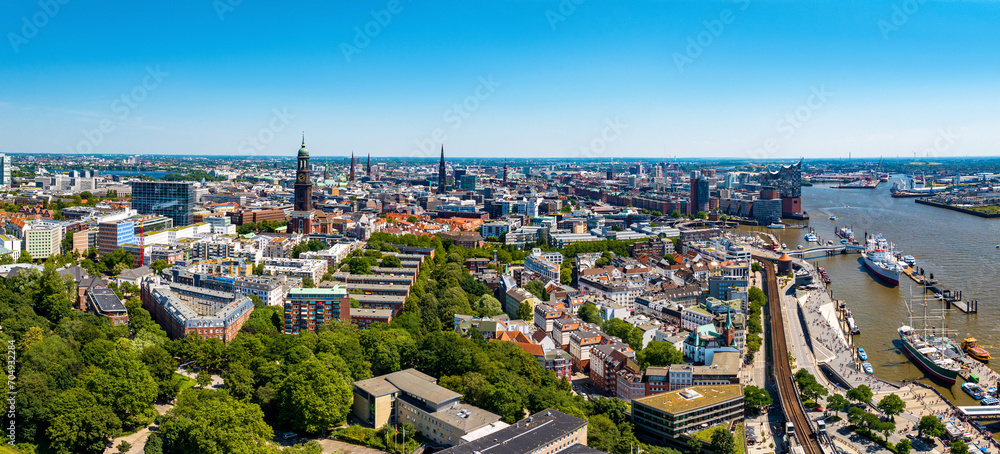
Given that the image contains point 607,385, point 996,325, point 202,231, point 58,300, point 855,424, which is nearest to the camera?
point 855,424

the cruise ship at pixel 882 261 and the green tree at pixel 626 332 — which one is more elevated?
the cruise ship at pixel 882 261

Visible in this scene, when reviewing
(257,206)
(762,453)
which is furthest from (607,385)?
(257,206)

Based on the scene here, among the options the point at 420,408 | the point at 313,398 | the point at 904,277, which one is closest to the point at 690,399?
the point at 420,408

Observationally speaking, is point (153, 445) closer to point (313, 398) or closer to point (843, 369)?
point (313, 398)

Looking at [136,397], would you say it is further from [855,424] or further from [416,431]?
[855,424]

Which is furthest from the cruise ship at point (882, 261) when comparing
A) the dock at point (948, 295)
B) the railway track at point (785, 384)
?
the railway track at point (785, 384)

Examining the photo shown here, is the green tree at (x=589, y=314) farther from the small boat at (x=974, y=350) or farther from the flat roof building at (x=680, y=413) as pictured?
the small boat at (x=974, y=350)

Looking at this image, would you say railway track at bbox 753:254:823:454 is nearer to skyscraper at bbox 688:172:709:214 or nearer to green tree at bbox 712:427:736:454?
green tree at bbox 712:427:736:454
